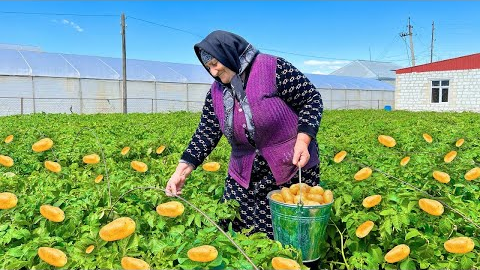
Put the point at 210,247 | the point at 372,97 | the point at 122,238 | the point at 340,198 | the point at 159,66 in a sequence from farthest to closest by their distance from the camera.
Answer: the point at 372,97 → the point at 159,66 → the point at 340,198 → the point at 122,238 → the point at 210,247

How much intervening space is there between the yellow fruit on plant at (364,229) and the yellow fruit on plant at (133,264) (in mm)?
1035

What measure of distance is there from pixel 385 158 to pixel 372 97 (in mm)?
29171

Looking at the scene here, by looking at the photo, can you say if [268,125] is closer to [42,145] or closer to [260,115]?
[260,115]

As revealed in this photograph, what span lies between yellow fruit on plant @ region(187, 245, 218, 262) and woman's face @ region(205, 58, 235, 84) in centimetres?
101

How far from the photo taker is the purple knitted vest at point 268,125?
2186 millimetres

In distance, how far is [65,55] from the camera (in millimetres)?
22531

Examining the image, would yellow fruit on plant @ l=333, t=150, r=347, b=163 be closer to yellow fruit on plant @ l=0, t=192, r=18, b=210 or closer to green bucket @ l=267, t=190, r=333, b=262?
green bucket @ l=267, t=190, r=333, b=262

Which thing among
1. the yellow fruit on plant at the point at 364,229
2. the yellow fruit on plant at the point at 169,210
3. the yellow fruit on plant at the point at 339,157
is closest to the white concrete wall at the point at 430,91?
the yellow fruit on plant at the point at 339,157

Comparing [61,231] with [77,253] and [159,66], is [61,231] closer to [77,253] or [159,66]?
[77,253]

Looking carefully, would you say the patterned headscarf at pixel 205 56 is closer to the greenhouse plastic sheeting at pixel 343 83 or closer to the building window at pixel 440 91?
the building window at pixel 440 91

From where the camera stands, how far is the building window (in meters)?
22.7

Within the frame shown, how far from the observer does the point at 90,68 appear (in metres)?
21.3

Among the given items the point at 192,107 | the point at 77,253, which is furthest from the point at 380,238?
the point at 192,107

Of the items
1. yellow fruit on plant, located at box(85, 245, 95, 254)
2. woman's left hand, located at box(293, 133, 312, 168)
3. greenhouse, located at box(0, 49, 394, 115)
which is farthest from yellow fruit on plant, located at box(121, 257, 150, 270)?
greenhouse, located at box(0, 49, 394, 115)
